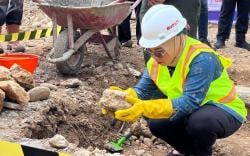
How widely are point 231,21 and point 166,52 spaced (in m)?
4.89

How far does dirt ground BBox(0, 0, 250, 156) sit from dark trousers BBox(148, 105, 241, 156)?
24.3 inches

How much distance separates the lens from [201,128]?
336 cm

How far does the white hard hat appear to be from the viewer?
307cm

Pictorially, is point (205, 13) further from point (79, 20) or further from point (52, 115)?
point (52, 115)

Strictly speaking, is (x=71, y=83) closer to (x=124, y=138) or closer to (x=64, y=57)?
(x=64, y=57)

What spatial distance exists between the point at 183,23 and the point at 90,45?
4.31 metres

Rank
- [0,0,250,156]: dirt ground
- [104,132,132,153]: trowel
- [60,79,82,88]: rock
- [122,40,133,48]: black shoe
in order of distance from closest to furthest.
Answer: [0,0,250,156]: dirt ground → [104,132,132,153]: trowel → [60,79,82,88]: rock → [122,40,133,48]: black shoe

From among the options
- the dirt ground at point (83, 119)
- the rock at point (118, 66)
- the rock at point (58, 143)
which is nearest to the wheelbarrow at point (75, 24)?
the dirt ground at point (83, 119)

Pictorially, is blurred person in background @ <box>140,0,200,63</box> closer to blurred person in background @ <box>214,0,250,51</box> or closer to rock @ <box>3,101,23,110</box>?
rock @ <box>3,101,23,110</box>

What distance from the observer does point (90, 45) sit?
738 centimetres

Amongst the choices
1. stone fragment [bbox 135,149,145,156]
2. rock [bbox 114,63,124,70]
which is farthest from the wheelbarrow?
stone fragment [bbox 135,149,145,156]

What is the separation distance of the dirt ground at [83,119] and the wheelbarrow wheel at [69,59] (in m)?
0.08

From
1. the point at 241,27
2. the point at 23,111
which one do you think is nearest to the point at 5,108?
the point at 23,111

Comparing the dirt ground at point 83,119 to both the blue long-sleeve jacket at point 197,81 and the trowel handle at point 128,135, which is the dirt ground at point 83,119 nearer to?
the trowel handle at point 128,135
